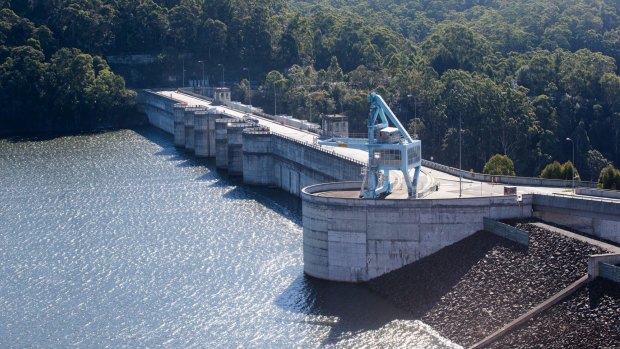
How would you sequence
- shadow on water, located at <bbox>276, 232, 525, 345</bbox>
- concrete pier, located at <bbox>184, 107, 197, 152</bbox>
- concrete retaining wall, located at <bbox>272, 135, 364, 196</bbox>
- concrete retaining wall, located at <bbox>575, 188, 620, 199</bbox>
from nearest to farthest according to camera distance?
1. shadow on water, located at <bbox>276, 232, 525, 345</bbox>
2. concrete retaining wall, located at <bbox>575, 188, 620, 199</bbox>
3. concrete retaining wall, located at <bbox>272, 135, 364, 196</bbox>
4. concrete pier, located at <bbox>184, 107, 197, 152</bbox>

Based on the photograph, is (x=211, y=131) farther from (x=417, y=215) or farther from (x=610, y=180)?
(x=610, y=180)

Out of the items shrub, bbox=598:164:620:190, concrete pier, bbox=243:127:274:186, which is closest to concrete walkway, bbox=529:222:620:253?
shrub, bbox=598:164:620:190

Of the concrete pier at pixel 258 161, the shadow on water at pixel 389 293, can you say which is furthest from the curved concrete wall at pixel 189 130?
the shadow on water at pixel 389 293

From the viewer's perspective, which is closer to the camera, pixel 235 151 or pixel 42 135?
pixel 235 151

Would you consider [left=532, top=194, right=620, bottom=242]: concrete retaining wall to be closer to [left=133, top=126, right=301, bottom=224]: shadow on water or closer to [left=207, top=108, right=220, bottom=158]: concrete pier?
[left=133, top=126, right=301, bottom=224]: shadow on water

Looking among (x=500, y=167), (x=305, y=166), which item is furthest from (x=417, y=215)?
(x=305, y=166)

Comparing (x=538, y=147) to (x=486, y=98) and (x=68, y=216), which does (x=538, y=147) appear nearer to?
(x=486, y=98)

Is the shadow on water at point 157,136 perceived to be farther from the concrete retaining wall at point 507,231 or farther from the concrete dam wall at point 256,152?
the concrete retaining wall at point 507,231
